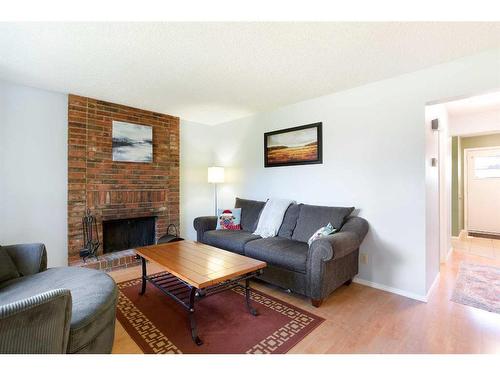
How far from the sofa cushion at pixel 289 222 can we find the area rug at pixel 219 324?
2.64 ft

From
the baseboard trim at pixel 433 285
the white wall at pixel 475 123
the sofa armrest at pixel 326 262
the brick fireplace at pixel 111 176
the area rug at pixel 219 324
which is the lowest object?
the area rug at pixel 219 324

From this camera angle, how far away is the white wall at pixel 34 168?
8.89 feet

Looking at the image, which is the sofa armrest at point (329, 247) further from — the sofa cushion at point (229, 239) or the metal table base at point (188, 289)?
the sofa cushion at point (229, 239)

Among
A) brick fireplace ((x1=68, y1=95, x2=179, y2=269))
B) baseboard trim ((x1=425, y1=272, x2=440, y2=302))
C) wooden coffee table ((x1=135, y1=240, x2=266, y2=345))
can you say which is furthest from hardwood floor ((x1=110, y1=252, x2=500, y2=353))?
brick fireplace ((x1=68, y1=95, x2=179, y2=269))

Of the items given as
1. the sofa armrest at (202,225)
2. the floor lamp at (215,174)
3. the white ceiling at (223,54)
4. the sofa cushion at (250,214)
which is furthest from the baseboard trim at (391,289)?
the floor lamp at (215,174)

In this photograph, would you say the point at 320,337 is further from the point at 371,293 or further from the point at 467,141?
the point at 467,141

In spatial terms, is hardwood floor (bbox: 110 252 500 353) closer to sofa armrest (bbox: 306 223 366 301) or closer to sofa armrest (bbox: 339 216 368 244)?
sofa armrest (bbox: 306 223 366 301)

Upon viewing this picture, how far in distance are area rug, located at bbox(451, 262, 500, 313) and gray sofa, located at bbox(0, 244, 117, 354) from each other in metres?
2.97

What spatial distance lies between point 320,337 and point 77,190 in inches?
125

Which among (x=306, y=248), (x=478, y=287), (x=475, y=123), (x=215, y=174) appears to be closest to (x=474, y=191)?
(x=475, y=123)

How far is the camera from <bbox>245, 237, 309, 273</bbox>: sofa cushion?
2340 mm

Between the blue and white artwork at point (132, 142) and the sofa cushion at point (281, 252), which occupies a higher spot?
the blue and white artwork at point (132, 142)

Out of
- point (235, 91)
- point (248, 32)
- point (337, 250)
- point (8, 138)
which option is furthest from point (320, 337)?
point (8, 138)

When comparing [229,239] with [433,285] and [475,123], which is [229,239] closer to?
[433,285]
